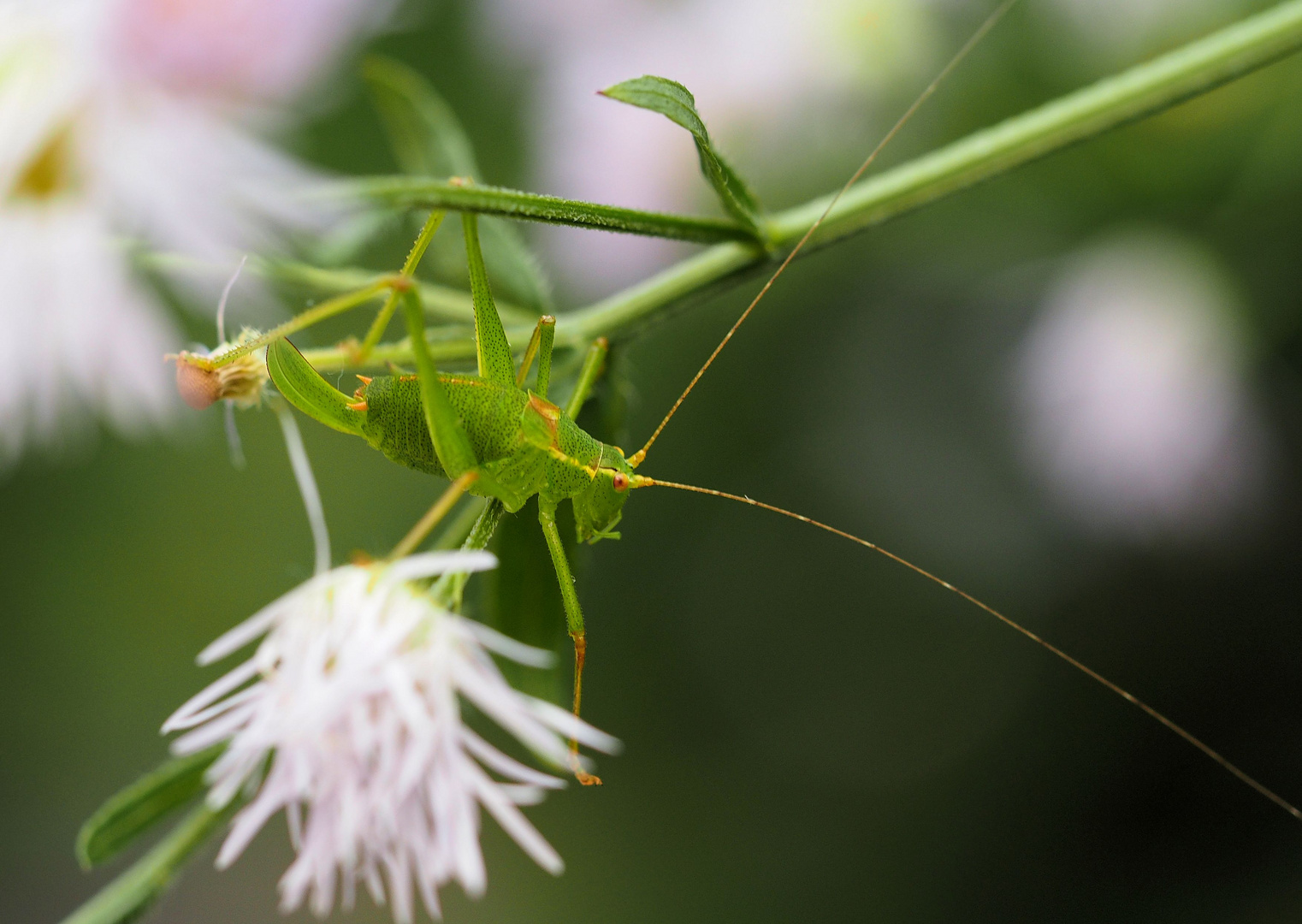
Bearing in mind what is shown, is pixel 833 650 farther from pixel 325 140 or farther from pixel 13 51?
pixel 13 51

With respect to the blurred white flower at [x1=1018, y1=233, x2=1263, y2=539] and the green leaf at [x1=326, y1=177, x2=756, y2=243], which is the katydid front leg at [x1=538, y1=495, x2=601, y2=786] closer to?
the green leaf at [x1=326, y1=177, x2=756, y2=243]

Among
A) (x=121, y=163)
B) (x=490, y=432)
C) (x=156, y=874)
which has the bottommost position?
(x=156, y=874)

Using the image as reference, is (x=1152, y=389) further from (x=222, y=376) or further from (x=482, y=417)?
(x=222, y=376)

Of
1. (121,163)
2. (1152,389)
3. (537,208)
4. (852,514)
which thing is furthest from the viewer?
(852,514)

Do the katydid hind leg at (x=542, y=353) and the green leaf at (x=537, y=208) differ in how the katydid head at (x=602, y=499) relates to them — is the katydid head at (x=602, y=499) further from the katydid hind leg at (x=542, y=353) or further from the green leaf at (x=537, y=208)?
the green leaf at (x=537, y=208)

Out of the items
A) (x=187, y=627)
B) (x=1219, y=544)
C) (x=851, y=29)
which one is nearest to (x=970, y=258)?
(x=851, y=29)

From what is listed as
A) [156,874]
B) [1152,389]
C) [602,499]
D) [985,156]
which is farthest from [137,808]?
[1152,389]

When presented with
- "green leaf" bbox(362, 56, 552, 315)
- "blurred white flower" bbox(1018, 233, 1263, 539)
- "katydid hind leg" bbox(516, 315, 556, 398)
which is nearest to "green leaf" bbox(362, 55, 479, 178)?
"green leaf" bbox(362, 56, 552, 315)
